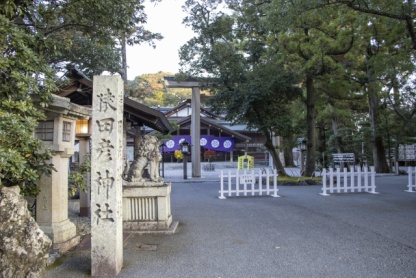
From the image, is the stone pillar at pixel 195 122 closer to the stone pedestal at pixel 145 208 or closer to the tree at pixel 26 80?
the tree at pixel 26 80

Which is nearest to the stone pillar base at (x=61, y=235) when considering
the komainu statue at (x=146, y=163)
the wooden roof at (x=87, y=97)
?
the komainu statue at (x=146, y=163)

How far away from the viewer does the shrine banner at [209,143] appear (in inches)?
1307

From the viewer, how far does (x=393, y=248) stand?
5023mm

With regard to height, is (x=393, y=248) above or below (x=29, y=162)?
below

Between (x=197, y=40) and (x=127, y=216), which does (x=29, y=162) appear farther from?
(x=197, y=40)

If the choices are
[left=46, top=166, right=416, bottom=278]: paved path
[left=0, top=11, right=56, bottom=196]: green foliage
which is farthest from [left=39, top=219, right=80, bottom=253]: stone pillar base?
[left=0, top=11, right=56, bottom=196]: green foliage

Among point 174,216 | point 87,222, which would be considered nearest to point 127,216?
point 87,222

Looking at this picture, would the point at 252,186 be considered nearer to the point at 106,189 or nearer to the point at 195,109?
the point at 106,189

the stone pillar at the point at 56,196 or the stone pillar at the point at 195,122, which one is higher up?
the stone pillar at the point at 195,122

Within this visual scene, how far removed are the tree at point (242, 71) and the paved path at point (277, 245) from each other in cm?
793

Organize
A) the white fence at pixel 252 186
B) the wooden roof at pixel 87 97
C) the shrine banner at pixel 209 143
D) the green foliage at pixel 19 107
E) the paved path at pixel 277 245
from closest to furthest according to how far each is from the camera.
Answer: the green foliage at pixel 19 107
the paved path at pixel 277 245
the wooden roof at pixel 87 97
the white fence at pixel 252 186
the shrine banner at pixel 209 143

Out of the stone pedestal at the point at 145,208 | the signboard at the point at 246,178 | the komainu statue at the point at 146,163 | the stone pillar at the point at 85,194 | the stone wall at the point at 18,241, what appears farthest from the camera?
the signboard at the point at 246,178

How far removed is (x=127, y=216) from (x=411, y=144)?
23.8 m

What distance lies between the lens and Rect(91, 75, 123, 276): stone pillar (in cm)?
392
